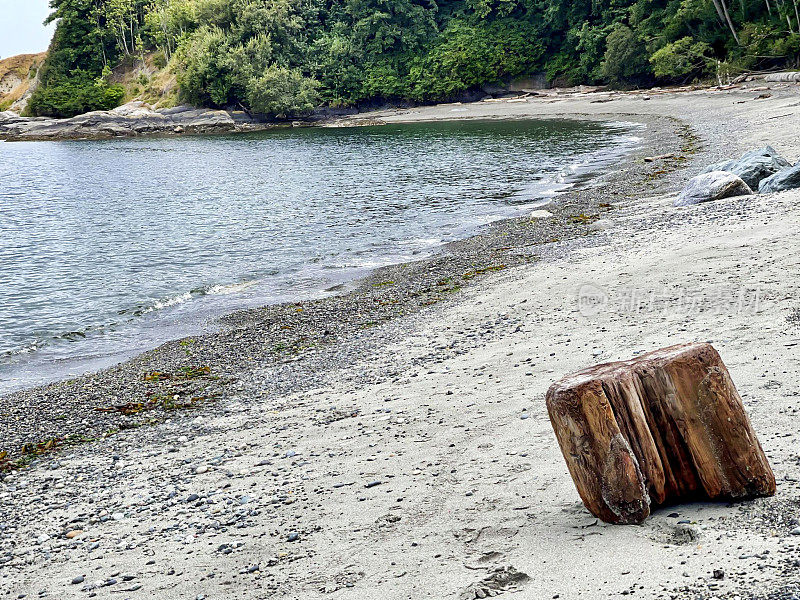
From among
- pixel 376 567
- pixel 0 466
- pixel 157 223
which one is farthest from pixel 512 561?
pixel 157 223

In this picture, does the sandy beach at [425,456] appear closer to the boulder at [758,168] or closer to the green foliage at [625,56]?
the boulder at [758,168]

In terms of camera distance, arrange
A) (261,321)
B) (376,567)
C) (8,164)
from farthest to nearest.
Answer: (8,164)
(261,321)
(376,567)

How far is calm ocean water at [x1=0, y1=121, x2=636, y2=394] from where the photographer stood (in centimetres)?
1702

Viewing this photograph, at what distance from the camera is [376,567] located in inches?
207

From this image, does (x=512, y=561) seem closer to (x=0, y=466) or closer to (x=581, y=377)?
(x=581, y=377)

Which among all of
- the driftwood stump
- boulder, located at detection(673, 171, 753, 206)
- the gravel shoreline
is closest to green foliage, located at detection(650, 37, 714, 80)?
the gravel shoreline

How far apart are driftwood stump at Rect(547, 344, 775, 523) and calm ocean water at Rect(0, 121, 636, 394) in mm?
11234

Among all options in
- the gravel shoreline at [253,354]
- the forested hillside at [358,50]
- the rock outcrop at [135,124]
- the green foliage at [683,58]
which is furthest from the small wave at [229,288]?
the rock outcrop at [135,124]

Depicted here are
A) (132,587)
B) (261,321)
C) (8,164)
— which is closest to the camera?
(132,587)

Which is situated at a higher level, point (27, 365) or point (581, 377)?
point (581, 377)

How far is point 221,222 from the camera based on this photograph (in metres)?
30.0

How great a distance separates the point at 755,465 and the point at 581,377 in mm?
1311

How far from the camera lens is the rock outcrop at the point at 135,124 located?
91.8m

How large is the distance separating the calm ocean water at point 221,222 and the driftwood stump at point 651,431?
442 inches
